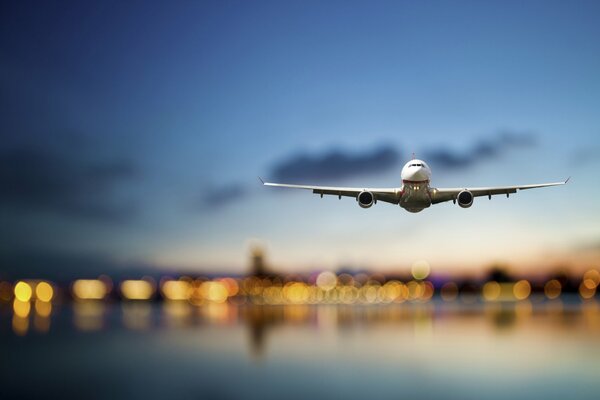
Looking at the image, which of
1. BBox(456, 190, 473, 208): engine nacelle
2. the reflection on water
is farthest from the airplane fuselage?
the reflection on water

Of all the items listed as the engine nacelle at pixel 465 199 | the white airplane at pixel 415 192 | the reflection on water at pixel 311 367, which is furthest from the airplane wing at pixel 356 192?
the reflection on water at pixel 311 367

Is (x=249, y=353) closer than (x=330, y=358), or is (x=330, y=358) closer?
(x=330, y=358)

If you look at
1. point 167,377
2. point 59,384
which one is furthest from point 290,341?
point 59,384

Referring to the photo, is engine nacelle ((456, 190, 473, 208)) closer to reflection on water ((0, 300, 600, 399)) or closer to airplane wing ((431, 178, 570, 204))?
airplane wing ((431, 178, 570, 204))

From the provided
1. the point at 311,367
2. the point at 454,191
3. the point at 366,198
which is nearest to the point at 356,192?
the point at 366,198

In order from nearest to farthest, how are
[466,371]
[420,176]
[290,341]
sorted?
1. [420,176]
2. [466,371]
3. [290,341]

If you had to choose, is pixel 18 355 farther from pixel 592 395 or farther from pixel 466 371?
pixel 592 395

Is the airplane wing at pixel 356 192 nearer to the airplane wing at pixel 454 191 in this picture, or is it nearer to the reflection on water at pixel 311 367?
the airplane wing at pixel 454 191

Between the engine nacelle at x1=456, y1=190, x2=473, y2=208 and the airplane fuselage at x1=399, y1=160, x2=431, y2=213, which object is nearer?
the engine nacelle at x1=456, y1=190, x2=473, y2=208
